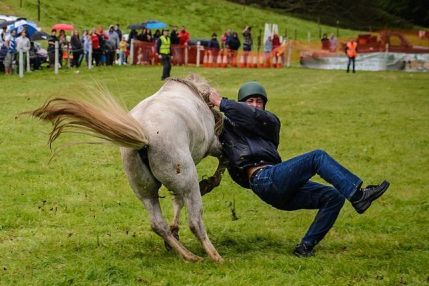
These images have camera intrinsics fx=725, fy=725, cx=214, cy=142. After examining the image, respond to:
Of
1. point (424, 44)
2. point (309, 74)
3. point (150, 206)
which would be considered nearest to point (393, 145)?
point (150, 206)

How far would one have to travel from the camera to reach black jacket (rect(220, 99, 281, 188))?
6.73 m

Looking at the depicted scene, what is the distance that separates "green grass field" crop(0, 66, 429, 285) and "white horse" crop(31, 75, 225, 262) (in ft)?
0.69

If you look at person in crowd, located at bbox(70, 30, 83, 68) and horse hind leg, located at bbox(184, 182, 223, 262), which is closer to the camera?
horse hind leg, located at bbox(184, 182, 223, 262)

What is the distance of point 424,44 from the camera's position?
4369 centimetres

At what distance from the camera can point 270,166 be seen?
6688mm

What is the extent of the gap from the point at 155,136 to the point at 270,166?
4.34 feet

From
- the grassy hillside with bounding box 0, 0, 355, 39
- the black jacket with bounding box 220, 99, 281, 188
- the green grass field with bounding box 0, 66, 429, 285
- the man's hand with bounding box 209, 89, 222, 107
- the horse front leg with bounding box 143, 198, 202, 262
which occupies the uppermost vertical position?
the grassy hillside with bounding box 0, 0, 355, 39

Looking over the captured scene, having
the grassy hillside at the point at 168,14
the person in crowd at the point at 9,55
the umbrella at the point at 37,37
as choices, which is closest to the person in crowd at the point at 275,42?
the grassy hillside at the point at 168,14

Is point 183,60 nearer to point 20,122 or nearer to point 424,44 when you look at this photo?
point 424,44

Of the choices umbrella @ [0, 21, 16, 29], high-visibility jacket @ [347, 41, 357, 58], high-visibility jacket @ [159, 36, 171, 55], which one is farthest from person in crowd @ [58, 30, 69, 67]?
high-visibility jacket @ [347, 41, 357, 58]

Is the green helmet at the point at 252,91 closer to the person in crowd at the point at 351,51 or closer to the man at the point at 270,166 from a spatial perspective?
the man at the point at 270,166

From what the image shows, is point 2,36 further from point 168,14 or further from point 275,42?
point 168,14

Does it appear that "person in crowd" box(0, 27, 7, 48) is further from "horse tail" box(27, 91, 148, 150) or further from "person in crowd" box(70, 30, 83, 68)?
"horse tail" box(27, 91, 148, 150)

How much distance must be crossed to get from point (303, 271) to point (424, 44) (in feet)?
131
